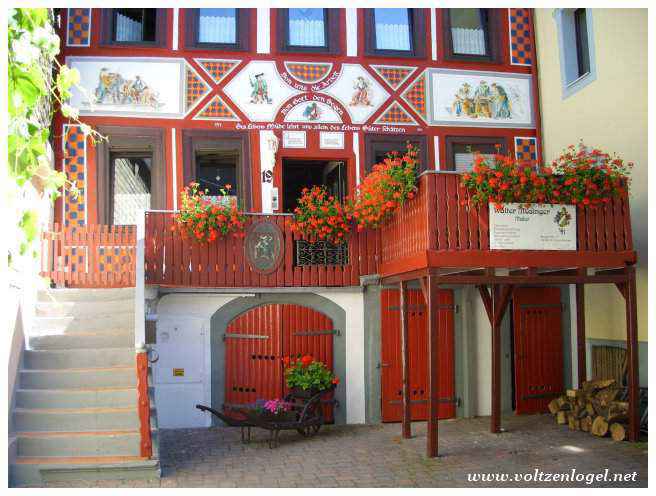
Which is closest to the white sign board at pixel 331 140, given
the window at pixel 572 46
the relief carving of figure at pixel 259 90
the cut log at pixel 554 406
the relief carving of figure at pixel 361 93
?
the relief carving of figure at pixel 361 93

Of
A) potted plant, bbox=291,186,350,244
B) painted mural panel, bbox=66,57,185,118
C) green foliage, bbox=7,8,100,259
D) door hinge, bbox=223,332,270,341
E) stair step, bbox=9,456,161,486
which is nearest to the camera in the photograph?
green foliage, bbox=7,8,100,259

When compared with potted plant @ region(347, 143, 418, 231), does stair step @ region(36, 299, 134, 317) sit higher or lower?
lower

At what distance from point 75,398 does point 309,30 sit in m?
7.70

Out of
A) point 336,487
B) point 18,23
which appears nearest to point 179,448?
point 336,487

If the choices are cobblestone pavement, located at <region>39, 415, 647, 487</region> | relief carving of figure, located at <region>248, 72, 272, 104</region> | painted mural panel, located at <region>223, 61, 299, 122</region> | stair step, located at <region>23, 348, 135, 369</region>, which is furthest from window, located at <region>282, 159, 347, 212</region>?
stair step, located at <region>23, 348, 135, 369</region>

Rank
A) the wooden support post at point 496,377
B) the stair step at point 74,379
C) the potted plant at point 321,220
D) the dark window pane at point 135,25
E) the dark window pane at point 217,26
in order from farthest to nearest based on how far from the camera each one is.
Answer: the dark window pane at point 217,26 < the dark window pane at point 135,25 < the potted plant at point 321,220 < the wooden support post at point 496,377 < the stair step at point 74,379

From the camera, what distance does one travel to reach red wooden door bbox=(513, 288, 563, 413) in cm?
1242

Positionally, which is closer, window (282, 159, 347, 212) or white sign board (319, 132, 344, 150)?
white sign board (319, 132, 344, 150)

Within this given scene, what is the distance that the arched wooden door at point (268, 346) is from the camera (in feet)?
38.3

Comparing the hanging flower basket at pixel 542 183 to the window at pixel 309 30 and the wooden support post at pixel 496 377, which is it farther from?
the window at pixel 309 30

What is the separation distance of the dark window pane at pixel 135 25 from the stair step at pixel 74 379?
6.25 meters

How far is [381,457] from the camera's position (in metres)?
9.34

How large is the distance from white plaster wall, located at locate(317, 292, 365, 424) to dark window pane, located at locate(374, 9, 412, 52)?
4.64 metres
